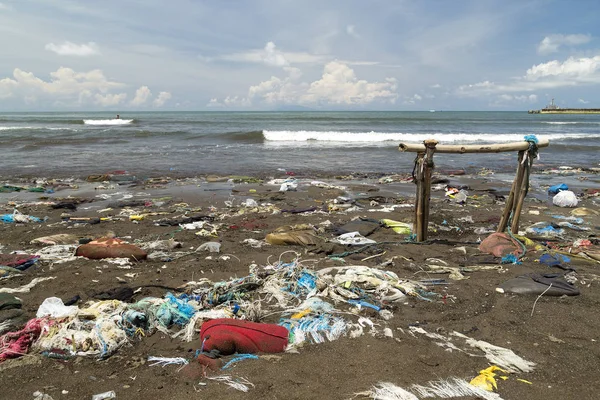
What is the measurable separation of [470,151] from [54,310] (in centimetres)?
A: 567

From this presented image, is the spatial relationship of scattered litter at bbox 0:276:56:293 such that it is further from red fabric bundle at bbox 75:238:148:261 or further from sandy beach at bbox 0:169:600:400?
red fabric bundle at bbox 75:238:148:261

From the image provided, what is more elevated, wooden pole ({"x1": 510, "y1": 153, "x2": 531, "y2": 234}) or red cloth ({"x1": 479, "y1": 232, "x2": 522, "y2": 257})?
wooden pole ({"x1": 510, "y1": 153, "x2": 531, "y2": 234})

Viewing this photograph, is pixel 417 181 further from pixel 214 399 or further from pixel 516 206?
pixel 214 399

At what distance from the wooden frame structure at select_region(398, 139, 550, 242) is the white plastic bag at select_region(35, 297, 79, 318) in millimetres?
4718

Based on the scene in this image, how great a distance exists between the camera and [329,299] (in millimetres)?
4125

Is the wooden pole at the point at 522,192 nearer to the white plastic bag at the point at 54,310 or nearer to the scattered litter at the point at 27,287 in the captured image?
the white plastic bag at the point at 54,310

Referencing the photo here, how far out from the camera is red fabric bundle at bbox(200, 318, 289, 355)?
3.17 meters

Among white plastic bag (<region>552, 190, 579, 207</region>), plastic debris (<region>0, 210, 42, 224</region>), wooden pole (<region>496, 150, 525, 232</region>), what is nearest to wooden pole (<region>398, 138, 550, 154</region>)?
wooden pole (<region>496, 150, 525, 232</region>)

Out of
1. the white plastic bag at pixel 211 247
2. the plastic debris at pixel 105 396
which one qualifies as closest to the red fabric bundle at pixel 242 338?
the plastic debris at pixel 105 396

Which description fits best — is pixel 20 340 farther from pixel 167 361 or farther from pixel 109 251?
pixel 109 251

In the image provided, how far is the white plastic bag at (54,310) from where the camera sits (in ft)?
12.0

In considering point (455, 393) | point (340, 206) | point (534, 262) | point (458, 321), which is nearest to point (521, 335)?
point (458, 321)

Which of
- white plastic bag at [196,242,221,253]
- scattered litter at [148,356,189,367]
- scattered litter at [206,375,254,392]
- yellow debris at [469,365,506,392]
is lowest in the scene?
scattered litter at [148,356,189,367]

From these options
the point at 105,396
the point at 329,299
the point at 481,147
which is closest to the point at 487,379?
the point at 329,299
